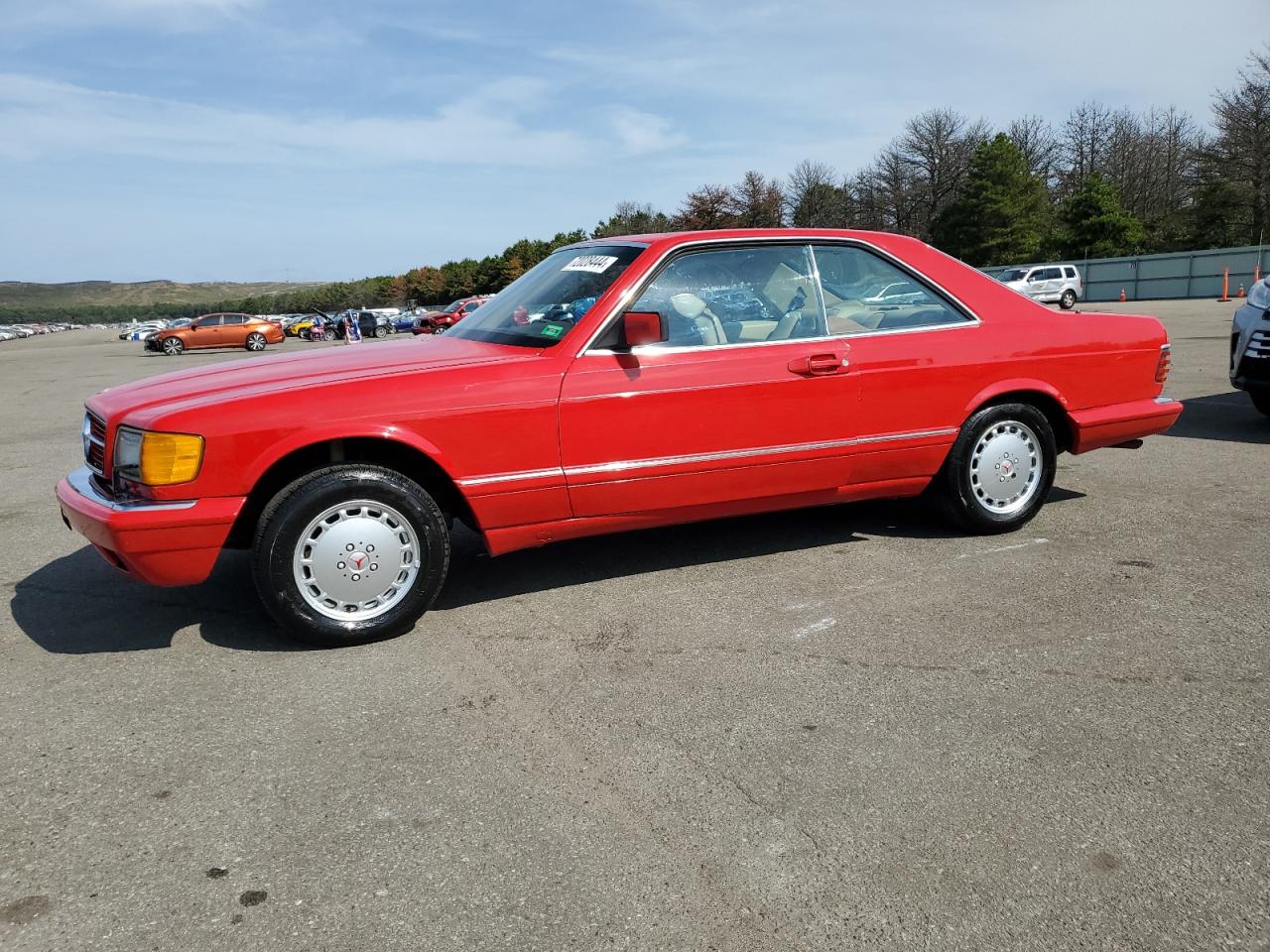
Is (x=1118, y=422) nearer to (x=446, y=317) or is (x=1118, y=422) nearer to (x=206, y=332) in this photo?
(x=206, y=332)

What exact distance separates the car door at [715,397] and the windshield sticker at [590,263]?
0.96 feet

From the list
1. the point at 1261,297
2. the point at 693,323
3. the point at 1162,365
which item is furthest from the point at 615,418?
the point at 1261,297

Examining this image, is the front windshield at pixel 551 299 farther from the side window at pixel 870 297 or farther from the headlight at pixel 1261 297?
the headlight at pixel 1261 297

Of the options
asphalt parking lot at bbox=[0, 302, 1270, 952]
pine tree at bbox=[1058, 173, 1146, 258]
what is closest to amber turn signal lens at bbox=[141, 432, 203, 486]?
asphalt parking lot at bbox=[0, 302, 1270, 952]

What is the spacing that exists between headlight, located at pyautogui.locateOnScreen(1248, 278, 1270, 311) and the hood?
6.24 metres

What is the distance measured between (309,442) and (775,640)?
6.26 ft

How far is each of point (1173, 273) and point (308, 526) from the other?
45367mm

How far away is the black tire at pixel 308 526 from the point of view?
3551mm

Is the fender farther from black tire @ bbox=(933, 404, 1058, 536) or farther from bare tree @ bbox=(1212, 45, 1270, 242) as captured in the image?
bare tree @ bbox=(1212, 45, 1270, 242)

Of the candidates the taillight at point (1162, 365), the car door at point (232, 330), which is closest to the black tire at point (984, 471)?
the taillight at point (1162, 365)

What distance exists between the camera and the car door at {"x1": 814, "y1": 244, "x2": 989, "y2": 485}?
176 inches

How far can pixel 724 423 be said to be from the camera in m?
4.16

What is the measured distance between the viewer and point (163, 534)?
11.3 ft

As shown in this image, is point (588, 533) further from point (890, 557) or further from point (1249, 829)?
point (1249, 829)
